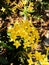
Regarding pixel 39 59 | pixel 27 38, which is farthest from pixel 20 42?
pixel 39 59

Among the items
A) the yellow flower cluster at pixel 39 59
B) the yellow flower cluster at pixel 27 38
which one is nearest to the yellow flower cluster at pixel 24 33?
the yellow flower cluster at pixel 27 38

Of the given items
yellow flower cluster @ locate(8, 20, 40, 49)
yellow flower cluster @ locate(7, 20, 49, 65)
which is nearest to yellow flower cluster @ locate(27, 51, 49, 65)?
yellow flower cluster @ locate(7, 20, 49, 65)

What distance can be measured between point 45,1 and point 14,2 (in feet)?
1.67

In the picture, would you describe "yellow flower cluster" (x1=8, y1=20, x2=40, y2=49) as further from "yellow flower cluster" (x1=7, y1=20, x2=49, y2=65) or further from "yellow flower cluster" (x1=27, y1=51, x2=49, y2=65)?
"yellow flower cluster" (x1=27, y1=51, x2=49, y2=65)

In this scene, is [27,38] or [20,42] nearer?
[27,38]

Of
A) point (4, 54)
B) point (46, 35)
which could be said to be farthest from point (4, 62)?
point (46, 35)

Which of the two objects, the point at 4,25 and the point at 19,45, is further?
the point at 4,25

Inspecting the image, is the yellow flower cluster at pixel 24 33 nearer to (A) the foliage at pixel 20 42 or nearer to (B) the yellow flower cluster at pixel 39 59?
(A) the foliage at pixel 20 42

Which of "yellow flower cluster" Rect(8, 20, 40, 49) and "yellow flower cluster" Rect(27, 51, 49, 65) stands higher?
"yellow flower cluster" Rect(8, 20, 40, 49)

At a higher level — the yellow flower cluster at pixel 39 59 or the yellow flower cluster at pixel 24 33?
the yellow flower cluster at pixel 24 33

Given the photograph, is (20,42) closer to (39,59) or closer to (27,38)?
(27,38)

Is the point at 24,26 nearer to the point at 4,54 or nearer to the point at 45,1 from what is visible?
the point at 4,54

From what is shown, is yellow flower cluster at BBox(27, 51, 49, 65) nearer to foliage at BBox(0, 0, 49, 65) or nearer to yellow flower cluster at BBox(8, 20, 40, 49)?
foliage at BBox(0, 0, 49, 65)

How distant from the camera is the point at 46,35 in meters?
3.48
